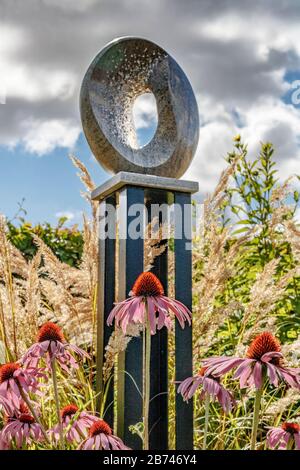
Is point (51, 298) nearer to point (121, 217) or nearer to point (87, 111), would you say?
point (121, 217)

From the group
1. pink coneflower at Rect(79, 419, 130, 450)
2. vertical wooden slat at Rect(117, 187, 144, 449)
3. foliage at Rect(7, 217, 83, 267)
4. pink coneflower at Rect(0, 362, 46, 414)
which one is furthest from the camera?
foliage at Rect(7, 217, 83, 267)

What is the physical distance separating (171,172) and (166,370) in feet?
2.71

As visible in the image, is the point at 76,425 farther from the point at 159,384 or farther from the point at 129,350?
the point at 159,384

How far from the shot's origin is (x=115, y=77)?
2.48 m

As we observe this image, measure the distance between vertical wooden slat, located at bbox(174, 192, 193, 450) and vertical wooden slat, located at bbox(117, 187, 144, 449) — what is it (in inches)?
7.2

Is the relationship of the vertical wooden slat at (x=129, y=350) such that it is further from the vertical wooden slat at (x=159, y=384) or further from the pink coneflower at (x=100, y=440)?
the pink coneflower at (x=100, y=440)

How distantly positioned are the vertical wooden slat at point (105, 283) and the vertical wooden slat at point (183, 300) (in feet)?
0.93

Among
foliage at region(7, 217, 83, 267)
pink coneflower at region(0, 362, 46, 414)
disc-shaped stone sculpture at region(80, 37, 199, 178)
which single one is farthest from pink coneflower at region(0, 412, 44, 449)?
foliage at region(7, 217, 83, 267)

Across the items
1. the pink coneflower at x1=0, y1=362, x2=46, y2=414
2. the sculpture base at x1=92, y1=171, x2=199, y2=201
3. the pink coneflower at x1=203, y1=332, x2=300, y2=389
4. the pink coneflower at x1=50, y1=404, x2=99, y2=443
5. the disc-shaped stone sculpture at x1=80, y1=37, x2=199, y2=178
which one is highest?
the disc-shaped stone sculpture at x1=80, y1=37, x2=199, y2=178

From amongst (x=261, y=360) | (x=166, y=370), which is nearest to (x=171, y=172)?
(x=166, y=370)

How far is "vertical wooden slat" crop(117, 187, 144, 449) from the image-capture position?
2115 mm

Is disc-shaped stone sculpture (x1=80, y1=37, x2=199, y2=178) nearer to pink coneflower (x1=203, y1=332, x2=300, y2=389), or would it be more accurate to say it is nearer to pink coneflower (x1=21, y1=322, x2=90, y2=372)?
pink coneflower (x1=21, y1=322, x2=90, y2=372)

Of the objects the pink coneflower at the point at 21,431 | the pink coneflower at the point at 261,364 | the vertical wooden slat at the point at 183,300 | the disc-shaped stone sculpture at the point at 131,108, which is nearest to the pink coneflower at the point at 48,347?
the pink coneflower at the point at 21,431

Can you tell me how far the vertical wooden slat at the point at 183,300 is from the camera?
7.39ft
